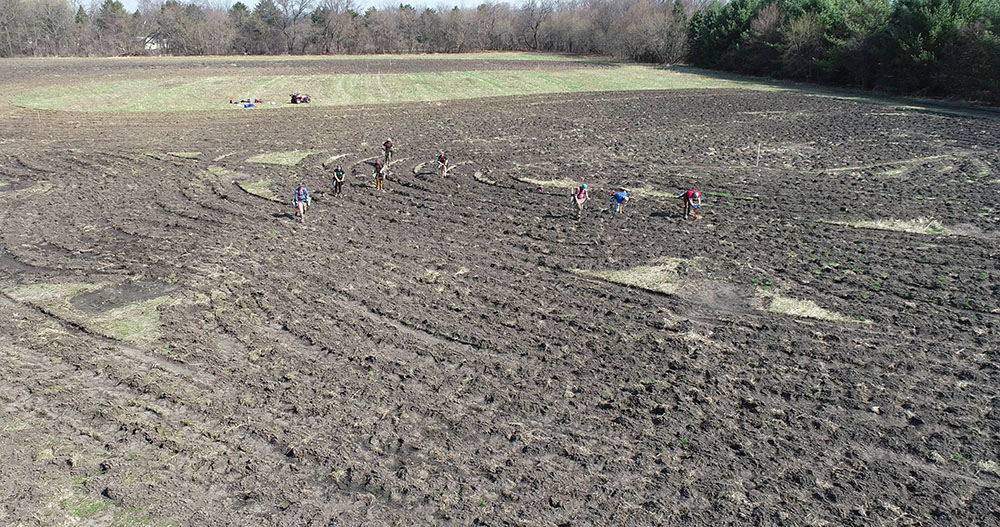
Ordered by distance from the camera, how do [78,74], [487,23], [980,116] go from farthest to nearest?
[487,23]
[78,74]
[980,116]

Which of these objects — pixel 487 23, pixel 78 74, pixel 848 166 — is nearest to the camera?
pixel 848 166

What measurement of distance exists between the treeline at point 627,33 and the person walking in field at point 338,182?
47764mm

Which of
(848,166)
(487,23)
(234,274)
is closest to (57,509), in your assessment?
(234,274)

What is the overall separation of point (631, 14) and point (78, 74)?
77.8 metres

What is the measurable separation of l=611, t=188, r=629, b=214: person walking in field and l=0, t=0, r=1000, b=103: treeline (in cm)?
4128

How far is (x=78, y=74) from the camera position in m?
68.6

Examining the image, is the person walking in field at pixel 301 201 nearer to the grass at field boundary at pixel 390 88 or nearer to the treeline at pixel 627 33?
the grass at field boundary at pixel 390 88

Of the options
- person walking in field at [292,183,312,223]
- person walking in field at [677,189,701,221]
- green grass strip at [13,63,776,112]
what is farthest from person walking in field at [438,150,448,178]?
green grass strip at [13,63,776,112]

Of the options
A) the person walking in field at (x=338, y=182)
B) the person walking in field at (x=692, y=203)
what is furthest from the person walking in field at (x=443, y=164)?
the person walking in field at (x=692, y=203)

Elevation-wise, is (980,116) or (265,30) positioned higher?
(265,30)

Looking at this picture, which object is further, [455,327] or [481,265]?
[481,265]

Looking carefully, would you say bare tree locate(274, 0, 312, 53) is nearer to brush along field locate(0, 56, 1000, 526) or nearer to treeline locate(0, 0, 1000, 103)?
treeline locate(0, 0, 1000, 103)

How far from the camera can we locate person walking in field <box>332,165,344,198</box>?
23.5 metres

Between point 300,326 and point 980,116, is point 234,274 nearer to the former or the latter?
point 300,326
